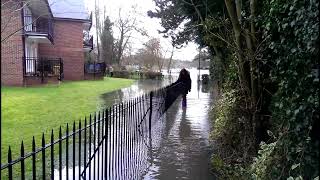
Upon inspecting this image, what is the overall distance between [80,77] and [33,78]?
12.1m

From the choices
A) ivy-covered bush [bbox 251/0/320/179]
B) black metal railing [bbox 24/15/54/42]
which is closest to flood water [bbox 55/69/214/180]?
ivy-covered bush [bbox 251/0/320/179]

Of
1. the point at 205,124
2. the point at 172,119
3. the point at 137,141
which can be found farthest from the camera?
the point at 172,119

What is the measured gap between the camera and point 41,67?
104ft

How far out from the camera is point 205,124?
12.4 m

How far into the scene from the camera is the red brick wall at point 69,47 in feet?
131

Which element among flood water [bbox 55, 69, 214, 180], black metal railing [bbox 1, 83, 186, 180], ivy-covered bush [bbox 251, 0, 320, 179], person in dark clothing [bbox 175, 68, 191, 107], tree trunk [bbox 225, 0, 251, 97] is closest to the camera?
ivy-covered bush [bbox 251, 0, 320, 179]

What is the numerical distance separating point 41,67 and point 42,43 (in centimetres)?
771

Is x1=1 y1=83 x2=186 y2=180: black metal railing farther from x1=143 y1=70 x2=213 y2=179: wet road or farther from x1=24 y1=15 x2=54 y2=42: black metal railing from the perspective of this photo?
x1=24 y1=15 x2=54 y2=42: black metal railing

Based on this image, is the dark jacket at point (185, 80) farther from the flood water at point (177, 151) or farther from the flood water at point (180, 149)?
the flood water at point (177, 151)

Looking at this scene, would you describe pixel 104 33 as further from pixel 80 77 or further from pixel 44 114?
pixel 44 114

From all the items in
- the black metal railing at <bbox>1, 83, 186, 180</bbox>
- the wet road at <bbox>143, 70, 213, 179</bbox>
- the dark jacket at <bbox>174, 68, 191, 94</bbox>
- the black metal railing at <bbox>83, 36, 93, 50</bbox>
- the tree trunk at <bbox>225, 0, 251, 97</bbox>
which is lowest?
the wet road at <bbox>143, 70, 213, 179</bbox>

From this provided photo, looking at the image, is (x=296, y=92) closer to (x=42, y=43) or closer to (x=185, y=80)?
(x=185, y=80)

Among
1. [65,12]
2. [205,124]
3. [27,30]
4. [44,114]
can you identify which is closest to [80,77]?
[65,12]

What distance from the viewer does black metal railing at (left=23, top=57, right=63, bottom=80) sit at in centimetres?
2942
